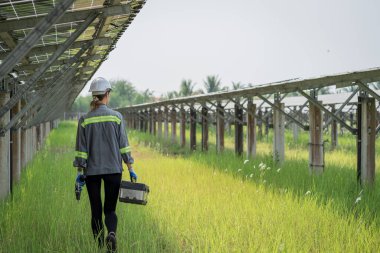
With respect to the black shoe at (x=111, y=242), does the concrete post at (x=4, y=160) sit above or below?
above

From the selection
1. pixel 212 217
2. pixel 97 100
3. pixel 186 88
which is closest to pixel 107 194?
pixel 97 100

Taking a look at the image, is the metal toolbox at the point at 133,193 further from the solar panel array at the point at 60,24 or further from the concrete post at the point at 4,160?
the concrete post at the point at 4,160

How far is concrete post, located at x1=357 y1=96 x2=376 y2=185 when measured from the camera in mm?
6547

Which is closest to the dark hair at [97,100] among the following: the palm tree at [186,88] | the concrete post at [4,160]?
the concrete post at [4,160]

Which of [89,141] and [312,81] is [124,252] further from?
[312,81]

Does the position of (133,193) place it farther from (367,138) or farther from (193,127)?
(193,127)

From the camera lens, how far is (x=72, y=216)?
5.04 m

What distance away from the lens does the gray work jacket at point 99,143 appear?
390cm

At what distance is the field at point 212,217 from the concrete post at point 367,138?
0.24 metres

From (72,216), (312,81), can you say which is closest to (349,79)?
(312,81)

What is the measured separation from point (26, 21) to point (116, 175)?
5.24 feet

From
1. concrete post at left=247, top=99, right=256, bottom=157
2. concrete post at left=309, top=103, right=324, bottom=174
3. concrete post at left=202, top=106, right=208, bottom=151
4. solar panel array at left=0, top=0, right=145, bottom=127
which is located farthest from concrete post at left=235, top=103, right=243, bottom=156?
solar panel array at left=0, top=0, right=145, bottom=127

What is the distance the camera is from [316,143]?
8.00 metres

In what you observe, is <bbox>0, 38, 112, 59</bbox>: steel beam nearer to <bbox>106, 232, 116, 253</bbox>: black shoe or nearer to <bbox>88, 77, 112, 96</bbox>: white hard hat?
<bbox>88, 77, 112, 96</bbox>: white hard hat
